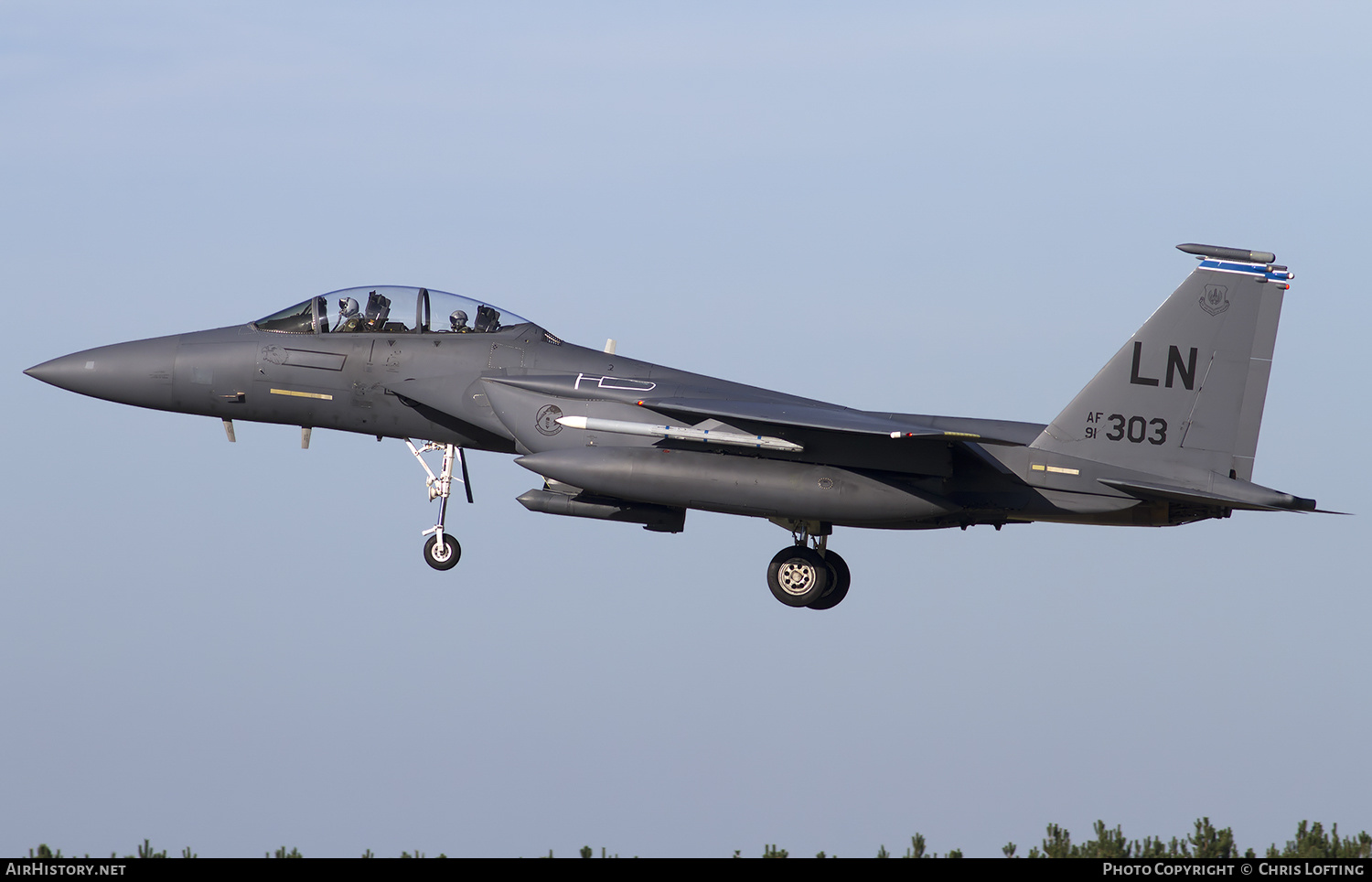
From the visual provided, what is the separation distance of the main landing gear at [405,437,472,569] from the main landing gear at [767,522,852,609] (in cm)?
401

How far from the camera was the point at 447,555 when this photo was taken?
1984cm

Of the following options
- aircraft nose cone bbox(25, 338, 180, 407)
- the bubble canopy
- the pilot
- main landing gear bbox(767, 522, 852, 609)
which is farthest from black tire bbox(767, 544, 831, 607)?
aircraft nose cone bbox(25, 338, 180, 407)

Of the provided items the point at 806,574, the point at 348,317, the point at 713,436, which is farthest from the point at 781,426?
the point at 348,317

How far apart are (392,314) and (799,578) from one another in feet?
20.3

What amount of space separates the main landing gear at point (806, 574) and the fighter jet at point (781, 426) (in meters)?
0.03

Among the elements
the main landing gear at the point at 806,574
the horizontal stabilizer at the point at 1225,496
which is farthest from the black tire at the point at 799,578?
the horizontal stabilizer at the point at 1225,496

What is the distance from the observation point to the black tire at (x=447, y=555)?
19812mm

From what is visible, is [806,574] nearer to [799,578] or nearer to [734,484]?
[799,578]

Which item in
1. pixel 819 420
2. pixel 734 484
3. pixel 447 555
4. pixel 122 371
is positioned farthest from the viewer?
pixel 122 371

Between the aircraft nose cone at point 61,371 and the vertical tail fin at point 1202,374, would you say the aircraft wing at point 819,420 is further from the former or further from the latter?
the aircraft nose cone at point 61,371

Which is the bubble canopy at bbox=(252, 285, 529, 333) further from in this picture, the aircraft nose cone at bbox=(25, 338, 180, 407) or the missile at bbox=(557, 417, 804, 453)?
the missile at bbox=(557, 417, 804, 453)
